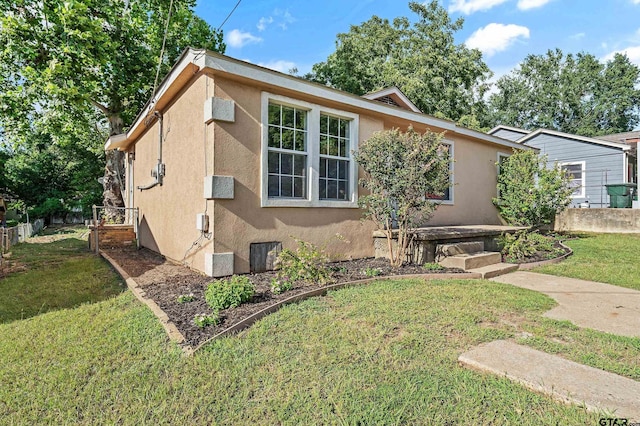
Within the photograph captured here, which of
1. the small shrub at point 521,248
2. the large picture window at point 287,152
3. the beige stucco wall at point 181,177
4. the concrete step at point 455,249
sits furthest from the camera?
the small shrub at point 521,248

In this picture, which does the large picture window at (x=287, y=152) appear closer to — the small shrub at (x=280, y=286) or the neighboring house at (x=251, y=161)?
the neighboring house at (x=251, y=161)

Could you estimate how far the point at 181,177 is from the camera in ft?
19.7

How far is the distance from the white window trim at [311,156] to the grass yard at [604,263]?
3.63 metres

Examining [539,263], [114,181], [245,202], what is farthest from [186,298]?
[114,181]

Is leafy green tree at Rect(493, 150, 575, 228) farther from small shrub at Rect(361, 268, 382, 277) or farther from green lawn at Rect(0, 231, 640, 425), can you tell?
green lawn at Rect(0, 231, 640, 425)

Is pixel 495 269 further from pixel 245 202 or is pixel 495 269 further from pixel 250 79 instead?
pixel 250 79

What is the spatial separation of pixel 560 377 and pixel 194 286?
12.7 feet

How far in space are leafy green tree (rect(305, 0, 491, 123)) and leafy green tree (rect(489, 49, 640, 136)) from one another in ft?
41.3

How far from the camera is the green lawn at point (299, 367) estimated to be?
78.7 inches

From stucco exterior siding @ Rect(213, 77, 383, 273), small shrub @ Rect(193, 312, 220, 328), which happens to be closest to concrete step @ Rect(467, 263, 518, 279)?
stucco exterior siding @ Rect(213, 77, 383, 273)

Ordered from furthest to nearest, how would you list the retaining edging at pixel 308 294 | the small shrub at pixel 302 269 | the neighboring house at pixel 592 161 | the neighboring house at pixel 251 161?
1. the neighboring house at pixel 592 161
2. the neighboring house at pixel 251 161
3. the small shrub at pixel 302 269
4. the retaining edging at pixel 308 294

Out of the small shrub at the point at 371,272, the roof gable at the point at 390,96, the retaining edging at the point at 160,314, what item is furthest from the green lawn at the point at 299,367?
the roof gable at the point at 390,96

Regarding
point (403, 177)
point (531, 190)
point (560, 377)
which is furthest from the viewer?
point (531, 190)

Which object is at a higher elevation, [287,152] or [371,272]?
[287,152]
